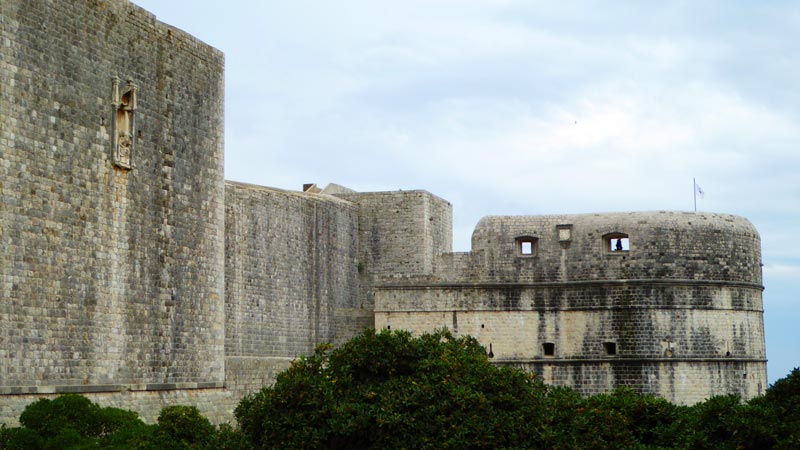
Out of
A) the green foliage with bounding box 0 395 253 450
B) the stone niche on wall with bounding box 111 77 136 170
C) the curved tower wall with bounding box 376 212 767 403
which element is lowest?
the green foliage with bounding box 0 395 253 450

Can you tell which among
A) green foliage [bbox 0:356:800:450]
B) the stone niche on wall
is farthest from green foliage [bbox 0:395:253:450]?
the stone niche on wall

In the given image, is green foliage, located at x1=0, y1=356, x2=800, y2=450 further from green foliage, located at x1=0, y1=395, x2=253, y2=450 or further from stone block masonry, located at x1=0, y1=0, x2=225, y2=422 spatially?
stone block masonry, located at x1=0, y1=0, x2=225, y2=422

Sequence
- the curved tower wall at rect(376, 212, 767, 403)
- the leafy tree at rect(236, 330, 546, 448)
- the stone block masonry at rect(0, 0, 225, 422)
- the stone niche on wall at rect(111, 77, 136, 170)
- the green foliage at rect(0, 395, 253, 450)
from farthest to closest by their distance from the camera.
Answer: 1. the curved tower wall at rect(376, 212, 767, 403)
2. the stone niche on wall at rect(111, 77, 136, 170)
3. the stone block masonry at rect(0, 0, 225, 422)
4. the green foliage at rect(0, 395, 253, 450)
5. the leafy tree at rect(236, 330, 546, 448)

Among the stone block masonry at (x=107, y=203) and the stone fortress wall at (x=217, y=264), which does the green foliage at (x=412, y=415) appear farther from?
the stone fortress wall at (x=217, y=264)

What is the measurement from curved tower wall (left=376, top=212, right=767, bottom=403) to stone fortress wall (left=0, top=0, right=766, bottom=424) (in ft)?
0.16

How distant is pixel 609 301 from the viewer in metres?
28.4

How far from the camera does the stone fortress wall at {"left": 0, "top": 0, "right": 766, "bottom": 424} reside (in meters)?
17.0

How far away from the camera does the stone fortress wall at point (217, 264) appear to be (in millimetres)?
17016

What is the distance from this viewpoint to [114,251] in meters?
18.6

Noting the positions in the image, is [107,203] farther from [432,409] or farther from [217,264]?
[432,409]

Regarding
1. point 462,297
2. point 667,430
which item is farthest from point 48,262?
point 462,297

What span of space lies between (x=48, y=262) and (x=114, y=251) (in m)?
1.66

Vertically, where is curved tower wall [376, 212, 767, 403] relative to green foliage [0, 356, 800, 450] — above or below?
above

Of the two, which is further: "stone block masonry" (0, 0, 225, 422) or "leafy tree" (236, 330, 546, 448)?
"stone block masonry" (0, 0, 225, 422)
